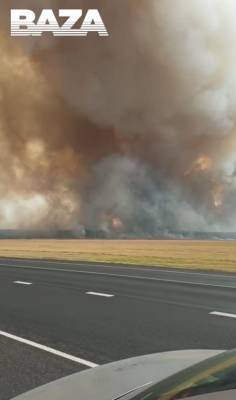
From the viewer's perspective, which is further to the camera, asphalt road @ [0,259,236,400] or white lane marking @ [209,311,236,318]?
white lane marking @ [209,311,236,318]

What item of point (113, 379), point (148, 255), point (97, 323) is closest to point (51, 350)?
point (97, 323)

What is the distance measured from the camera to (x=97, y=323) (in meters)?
8.30

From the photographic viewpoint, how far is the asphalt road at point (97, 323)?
5.88 meters

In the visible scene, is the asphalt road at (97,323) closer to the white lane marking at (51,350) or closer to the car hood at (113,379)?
the white lane marking at (51,350)

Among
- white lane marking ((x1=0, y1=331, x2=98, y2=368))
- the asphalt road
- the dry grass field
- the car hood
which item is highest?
the dry grass field

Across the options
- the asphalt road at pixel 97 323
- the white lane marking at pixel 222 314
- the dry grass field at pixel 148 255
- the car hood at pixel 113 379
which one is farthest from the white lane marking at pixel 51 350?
the dry grass field at pixel 148 255

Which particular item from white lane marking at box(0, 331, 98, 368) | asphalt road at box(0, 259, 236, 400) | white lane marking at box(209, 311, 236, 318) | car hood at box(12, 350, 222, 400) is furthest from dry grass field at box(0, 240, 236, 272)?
car hood at box(12, 350, 222, 400)

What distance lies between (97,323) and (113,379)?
18.9 feet

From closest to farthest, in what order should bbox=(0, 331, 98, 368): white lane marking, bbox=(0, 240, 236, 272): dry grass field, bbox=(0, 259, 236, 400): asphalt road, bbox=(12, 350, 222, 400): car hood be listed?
bbox=(12, 350, 222, 400): car hood < bbox=(0, 331, 98, 368): white lane marking < bbox=(0, 259, 236, 400): asphalt road < bbox=(0, 240, 236, 272): dry grass field

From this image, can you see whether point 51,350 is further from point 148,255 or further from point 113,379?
point 148,255

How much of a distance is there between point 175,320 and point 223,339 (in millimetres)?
1635

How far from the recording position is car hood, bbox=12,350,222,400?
2439 millimetres

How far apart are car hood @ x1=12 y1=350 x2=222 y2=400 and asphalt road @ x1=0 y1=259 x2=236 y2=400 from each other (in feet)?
6.80

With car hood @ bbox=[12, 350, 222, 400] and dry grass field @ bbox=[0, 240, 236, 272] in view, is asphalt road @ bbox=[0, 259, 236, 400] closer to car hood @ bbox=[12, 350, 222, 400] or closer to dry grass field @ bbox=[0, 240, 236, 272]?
car hood @ bbox=[12, 350, 222, 400]
